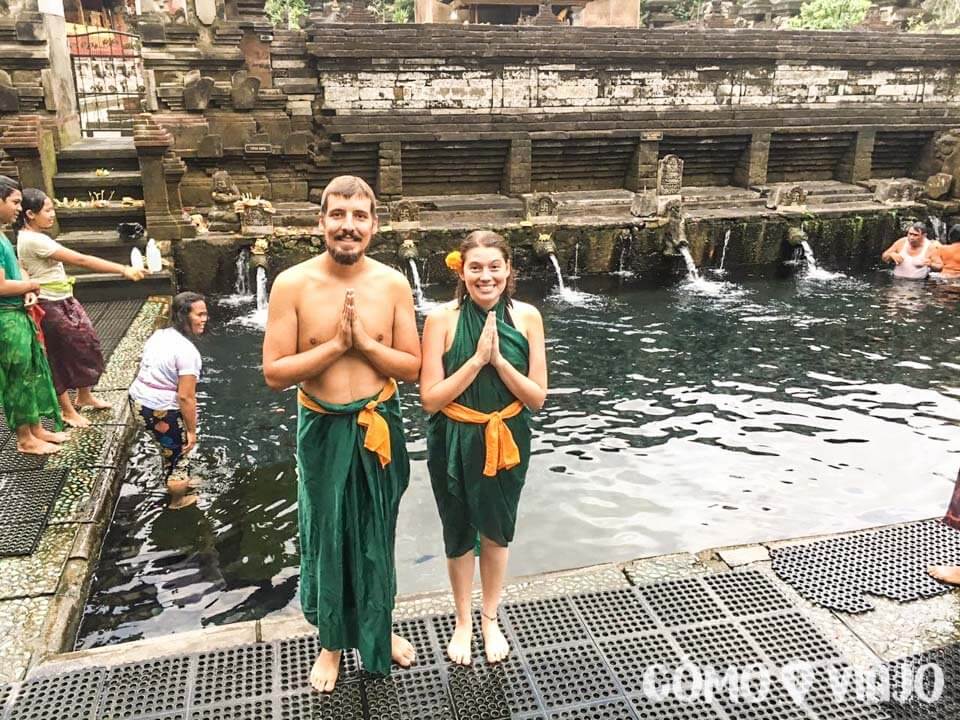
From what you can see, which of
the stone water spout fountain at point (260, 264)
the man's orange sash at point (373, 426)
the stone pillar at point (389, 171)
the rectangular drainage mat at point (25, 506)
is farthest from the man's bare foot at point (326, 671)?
the stone pillar at point (389, 171)

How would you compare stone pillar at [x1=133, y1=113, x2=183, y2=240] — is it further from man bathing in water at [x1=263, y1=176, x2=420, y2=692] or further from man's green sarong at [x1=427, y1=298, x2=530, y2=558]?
man's green sarong at [x1=427, y1=298, x2=530, y2=558]

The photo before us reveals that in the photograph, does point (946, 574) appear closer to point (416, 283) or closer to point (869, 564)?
point (869, 564)

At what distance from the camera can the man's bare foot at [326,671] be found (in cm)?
311

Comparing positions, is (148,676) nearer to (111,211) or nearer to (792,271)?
(111,211)

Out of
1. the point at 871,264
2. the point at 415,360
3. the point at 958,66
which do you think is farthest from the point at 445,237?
the point at 958,66

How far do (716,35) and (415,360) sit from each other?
549 inches

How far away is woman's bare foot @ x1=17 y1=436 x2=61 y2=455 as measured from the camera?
200 inches

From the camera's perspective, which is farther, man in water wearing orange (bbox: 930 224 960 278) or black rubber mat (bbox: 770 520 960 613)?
man in water wearing orange (bbox: 930 224 960 278)

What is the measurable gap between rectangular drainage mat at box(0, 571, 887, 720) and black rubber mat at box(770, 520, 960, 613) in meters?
0.31

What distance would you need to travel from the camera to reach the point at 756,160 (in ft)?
47.8

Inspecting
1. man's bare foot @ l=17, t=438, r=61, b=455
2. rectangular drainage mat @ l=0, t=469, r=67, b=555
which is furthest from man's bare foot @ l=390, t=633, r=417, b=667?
man's bare foot @ l=17, t=438, r=61, b=455

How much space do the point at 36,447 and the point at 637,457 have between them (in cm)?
446

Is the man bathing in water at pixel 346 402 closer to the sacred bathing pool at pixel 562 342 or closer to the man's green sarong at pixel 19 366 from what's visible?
the sacred bathing pool at pixel 562 342

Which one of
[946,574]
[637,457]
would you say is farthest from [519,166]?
[946,574]
